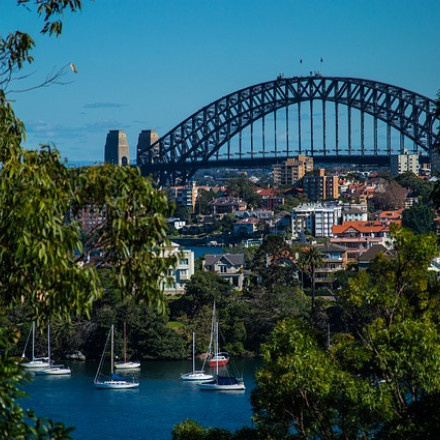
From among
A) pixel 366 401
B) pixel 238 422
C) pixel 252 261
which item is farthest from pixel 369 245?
pixel 366 401

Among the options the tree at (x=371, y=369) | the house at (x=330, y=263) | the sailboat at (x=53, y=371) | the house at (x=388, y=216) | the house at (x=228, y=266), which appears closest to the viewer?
the tree at (x=371, y=369)

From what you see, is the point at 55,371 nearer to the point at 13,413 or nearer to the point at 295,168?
the point at 13,413

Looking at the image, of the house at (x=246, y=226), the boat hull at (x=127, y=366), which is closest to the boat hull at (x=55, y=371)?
the boat hull at (x=127, y=366)

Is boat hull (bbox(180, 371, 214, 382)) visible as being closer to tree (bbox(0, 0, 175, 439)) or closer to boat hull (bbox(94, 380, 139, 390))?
boat hull (bbox(94, 380, 139, 390))

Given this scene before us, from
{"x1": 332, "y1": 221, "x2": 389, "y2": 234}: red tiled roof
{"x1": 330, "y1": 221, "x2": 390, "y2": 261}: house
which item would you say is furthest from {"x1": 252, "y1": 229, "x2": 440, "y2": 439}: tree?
{"x1": 332, "y1": 221, "x2": 389, "y2": 234}: red tiled roof

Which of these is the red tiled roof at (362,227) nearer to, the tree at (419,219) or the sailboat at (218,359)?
the tree at (419,219)

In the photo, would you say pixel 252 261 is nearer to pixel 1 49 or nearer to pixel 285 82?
pixel 1 49
